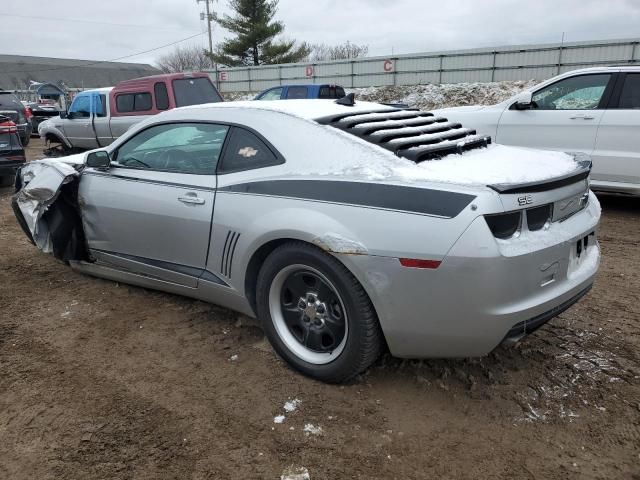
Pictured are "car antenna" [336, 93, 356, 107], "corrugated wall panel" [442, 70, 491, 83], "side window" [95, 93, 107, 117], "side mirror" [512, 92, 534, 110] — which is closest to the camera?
"car antenna" [336, 93, 356, 107]

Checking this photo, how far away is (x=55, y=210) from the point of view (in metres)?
4.22

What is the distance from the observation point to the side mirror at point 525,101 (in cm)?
674

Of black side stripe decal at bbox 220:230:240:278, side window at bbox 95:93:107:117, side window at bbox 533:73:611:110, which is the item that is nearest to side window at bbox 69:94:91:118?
side window at bbox 95:93:107:117

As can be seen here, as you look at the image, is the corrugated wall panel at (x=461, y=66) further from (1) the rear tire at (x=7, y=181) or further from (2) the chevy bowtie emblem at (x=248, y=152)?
(2) the chevy bowtie emblem at (x=248, y=152)

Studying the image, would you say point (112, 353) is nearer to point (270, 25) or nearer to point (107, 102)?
point (107, 102)

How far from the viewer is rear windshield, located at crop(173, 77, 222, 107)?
35.0 ft

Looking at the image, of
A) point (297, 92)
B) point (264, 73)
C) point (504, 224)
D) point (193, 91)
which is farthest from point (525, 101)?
point (264, 73)

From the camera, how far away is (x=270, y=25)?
4175 centimetres

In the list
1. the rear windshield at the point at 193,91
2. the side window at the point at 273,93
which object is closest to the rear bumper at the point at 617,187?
the rear windshield at the point at 193,91

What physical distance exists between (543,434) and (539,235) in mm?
947

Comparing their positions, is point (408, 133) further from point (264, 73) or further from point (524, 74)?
point (264, 73)

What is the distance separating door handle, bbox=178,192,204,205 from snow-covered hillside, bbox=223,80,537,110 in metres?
20.8

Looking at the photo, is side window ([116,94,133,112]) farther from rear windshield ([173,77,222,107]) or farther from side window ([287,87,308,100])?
side window ([287,87,308,100])

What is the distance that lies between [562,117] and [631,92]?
2.51 feet
